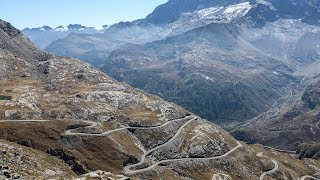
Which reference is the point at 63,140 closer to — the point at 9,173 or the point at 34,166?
the point at 34,166

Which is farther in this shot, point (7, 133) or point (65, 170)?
point (7, 133)

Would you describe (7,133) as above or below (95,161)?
above

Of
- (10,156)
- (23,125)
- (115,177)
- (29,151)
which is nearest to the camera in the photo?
(115,177)

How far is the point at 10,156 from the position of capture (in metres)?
151

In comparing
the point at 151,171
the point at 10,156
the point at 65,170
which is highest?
the point at 10,156

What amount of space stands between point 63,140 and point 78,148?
7.73 m

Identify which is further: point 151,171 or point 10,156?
point 151,171

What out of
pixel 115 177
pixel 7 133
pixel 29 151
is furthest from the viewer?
pixel 7 133

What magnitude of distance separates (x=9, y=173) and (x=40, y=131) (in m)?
82.0

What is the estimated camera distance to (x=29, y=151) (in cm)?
16612

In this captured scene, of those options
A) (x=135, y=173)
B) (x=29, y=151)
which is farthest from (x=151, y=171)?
(x=29, y=151)

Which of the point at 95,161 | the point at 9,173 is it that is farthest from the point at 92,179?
the point at 95,161

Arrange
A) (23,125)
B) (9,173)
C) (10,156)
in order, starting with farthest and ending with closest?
1. (23,125)
2. (10,156)
3. (9,173)

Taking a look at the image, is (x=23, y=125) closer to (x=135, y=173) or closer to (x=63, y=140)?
(x=63, y=140)
